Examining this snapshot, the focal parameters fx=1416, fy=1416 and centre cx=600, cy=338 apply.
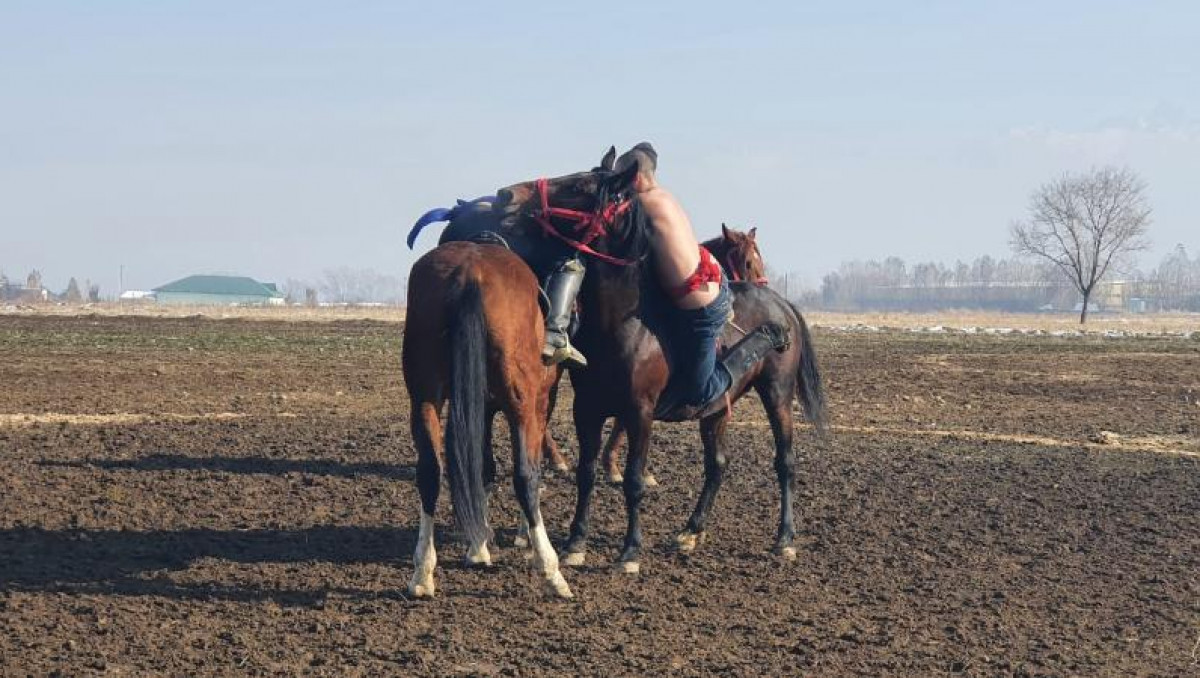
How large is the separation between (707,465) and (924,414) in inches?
359

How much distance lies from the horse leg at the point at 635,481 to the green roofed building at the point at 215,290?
506 ft

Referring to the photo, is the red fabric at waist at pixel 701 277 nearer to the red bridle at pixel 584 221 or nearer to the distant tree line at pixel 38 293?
the red bridle at pixel 584 221

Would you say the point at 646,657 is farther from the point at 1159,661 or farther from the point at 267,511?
the point at 267,511

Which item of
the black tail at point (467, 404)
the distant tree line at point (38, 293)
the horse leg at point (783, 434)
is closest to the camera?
the black tail at point (467, 404)

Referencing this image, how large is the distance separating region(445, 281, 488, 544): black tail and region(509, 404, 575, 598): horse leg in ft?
1.01

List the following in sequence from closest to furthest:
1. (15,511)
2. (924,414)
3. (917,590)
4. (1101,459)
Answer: (917,590), (15,511), (1101,459), (924,414)

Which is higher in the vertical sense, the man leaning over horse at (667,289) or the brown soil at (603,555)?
the man leaning over horse at (667,289)

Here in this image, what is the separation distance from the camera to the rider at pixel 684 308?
884 centimetres

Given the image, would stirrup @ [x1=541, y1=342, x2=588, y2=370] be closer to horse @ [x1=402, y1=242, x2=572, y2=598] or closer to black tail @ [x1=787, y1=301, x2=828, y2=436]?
horse @ [x1=402, y1=242, x2=572, y2=598]

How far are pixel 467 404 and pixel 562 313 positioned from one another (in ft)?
3.25

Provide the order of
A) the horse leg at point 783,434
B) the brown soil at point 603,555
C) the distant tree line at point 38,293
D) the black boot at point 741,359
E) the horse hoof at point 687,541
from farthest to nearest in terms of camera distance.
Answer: the distant tree line at point 38,293 < the horse leg at point 783,434 < the black boot at point 741,359 < the horse hoof at point 687,541 < the brown soil at point 603,555

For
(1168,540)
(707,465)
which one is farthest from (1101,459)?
(707,465)

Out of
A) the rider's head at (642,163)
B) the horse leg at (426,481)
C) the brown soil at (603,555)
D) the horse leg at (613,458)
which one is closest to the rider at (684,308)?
the rider's head at (642,163)

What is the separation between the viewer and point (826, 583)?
838 cm
